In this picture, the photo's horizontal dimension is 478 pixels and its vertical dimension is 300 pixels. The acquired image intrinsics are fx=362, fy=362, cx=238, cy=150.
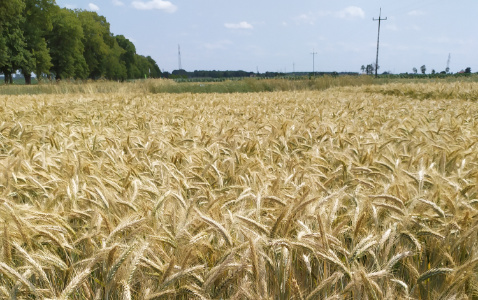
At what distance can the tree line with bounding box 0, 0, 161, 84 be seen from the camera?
35219mm

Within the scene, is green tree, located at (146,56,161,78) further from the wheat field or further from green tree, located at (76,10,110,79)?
the wheat field

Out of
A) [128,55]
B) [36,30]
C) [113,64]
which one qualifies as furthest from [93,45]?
[128,55]

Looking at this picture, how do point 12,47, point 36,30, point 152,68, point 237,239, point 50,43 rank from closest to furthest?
point 237,239 < point 12,47 < point 36,30 < point 50,43 < point 152,68

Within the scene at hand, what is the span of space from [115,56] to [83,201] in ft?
255

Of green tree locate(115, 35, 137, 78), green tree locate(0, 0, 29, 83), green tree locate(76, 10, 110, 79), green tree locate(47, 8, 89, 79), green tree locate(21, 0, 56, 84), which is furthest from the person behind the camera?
green tree locate(115, 35, 137, 78)

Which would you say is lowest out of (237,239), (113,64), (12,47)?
(237,239)

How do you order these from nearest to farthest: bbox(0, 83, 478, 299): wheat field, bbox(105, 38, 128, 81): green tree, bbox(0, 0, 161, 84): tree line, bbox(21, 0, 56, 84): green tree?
bbox(0, 83, 478, 299): wheat field, bbox(0, 0, 161, 84): tree line, bbox(21, 0, 56, 84): green tree, bbox(105, 38, 128, 81): green tree

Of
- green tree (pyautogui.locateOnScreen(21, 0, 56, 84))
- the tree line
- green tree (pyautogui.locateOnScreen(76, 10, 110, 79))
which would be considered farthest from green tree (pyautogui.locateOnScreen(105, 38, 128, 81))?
green tree (pyautogui.locateOnScreen(21, 0, 56, 84))

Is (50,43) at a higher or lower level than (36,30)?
lower

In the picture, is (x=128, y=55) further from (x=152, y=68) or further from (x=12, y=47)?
(x=12, y=47)

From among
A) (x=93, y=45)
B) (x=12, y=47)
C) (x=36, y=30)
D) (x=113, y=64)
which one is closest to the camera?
(x=12, y=47)

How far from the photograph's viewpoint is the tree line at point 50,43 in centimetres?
3522

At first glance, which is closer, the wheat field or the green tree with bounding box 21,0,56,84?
the wheat field

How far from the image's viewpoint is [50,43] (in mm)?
49125
